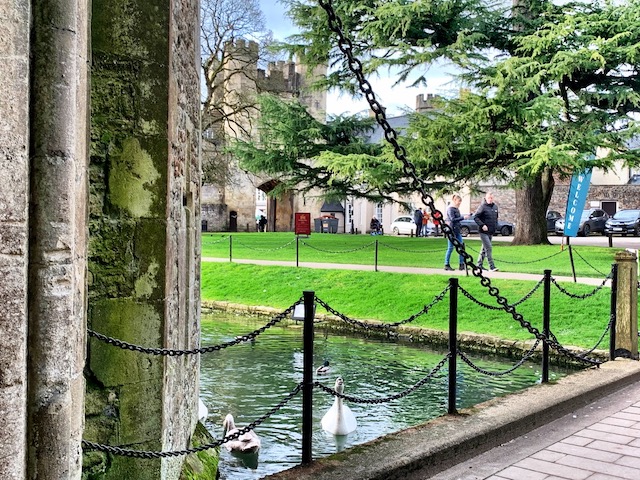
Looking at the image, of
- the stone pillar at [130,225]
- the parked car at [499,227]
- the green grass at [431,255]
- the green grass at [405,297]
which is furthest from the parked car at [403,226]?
the stone pillar at [130,225]

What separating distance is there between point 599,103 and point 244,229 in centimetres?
2723

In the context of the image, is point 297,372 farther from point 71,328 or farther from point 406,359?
point 71,328

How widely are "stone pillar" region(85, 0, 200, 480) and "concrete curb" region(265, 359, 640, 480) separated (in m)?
0.87

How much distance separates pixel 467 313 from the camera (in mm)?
12367

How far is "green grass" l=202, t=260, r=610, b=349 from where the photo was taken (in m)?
11.3

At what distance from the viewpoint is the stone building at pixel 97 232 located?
2.20 metres

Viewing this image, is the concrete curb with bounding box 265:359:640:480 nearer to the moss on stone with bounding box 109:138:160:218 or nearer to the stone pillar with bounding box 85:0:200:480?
the stone pillar with bounding box 85:0:200:480

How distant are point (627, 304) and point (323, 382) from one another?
3846 millimetres

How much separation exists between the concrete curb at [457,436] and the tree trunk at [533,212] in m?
16.4

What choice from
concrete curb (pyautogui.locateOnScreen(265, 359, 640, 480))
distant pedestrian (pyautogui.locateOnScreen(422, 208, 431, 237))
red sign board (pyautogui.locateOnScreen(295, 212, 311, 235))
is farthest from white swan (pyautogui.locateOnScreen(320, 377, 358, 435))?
distant pedestrian (pyautogui.locateOnScreen(422, 208, 431, 237))

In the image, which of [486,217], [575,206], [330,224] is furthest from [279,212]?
[575,206]

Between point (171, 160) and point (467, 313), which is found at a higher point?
point (171, 160)

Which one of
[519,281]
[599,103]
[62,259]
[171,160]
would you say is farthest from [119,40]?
[599,103]

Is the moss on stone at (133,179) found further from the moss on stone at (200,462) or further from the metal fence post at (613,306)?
the metal fence post at (613,306)
